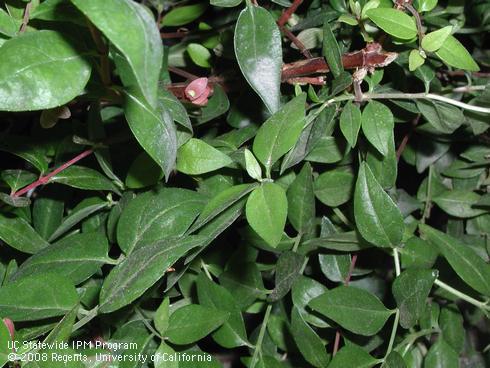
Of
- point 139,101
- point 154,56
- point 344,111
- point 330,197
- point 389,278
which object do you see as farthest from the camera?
point 389,278

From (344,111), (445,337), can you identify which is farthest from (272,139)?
(445,337)

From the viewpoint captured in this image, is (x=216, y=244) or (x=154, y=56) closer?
(x=154, y=56)

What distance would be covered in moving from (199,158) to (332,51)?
155 mm

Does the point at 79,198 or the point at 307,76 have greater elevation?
the point at 307,76

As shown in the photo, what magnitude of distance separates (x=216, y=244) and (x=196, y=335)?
0.16m

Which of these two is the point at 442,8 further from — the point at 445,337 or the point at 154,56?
the point at 154,56

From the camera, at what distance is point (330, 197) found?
624 mm

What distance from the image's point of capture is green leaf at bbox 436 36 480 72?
492 mm

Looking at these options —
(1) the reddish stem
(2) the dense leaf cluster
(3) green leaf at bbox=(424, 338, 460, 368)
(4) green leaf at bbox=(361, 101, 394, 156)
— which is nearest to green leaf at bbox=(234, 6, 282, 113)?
(2) the dense leaf cluster

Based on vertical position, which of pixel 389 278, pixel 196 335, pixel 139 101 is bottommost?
pixel 389 278

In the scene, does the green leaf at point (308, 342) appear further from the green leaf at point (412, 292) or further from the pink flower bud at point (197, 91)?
the pink flower bud at point (197, 91)

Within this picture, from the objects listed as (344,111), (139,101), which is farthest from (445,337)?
(139,101)

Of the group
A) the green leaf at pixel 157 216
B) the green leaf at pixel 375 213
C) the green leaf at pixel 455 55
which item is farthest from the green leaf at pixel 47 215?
the green leaf at pixel 455 55

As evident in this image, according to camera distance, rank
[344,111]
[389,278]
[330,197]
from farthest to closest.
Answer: [389,278]
[330,197]
[344,111]
